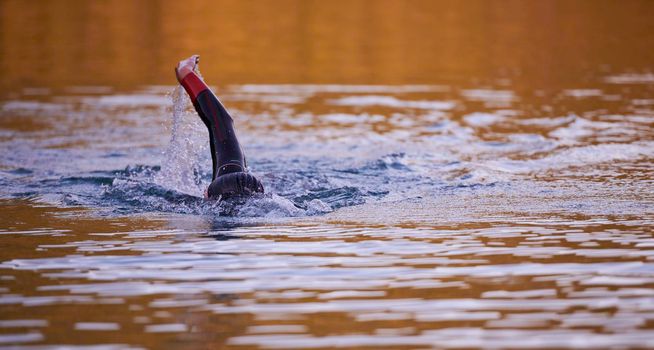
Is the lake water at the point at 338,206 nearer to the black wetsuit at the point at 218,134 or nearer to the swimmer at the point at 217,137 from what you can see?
the swimmer at the point at 217,137

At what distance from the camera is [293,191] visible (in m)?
11.7

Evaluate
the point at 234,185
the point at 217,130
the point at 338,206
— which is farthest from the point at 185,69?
the point at 338,206

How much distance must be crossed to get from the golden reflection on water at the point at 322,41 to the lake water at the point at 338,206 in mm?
206

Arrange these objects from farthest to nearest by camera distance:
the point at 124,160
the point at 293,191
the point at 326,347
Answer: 1. the point at 124,160
2. the point at 293,191
3. the point at 326,347

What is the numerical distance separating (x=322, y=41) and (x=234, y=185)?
21.0m

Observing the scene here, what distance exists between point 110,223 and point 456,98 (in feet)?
36.6

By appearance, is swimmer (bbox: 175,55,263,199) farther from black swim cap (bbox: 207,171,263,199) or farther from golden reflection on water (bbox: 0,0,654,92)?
golden reflection on water (bbox: 0,0,654,92)

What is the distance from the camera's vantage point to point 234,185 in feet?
33.0

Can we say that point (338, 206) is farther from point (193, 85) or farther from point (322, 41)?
point (322, 41)

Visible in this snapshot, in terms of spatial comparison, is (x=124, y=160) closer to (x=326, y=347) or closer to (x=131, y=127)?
(x=131, y=127)

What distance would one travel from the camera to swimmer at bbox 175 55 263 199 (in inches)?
400

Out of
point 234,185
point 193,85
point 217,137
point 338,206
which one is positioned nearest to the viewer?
point 234,185

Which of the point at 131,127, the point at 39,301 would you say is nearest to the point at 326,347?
the point at 39,301

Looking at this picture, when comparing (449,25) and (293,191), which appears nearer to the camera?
(293,191)
